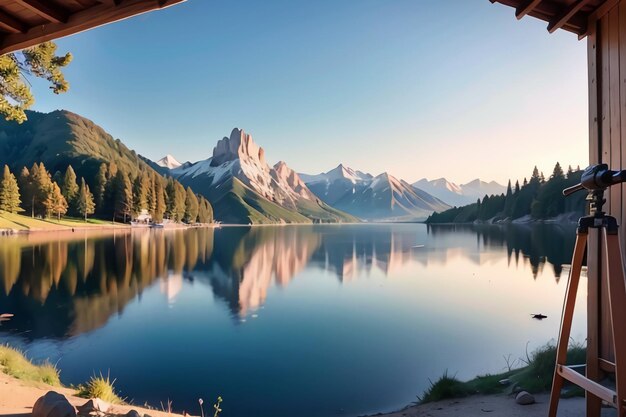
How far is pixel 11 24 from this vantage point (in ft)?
Result: 17.7

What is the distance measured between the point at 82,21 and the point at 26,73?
1190cm

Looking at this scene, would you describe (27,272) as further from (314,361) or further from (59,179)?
(59,179)

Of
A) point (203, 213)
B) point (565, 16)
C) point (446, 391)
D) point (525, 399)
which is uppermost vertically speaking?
point (565, 16)

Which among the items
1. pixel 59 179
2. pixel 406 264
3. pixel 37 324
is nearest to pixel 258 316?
pixel 37 324

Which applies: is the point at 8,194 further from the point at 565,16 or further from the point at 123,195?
the point at 565,16

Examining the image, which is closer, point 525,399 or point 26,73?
point 525,399

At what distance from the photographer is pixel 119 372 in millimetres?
12781

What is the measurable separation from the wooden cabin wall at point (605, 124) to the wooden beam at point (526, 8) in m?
1.20

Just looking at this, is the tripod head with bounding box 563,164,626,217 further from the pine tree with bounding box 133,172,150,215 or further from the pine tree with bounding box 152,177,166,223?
the pine tree with bounding box 152,177,166,223

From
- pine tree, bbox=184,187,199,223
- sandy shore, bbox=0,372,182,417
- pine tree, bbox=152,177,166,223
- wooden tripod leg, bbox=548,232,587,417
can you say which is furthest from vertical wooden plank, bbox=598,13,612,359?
pine tree, bbox=184,187,199,223

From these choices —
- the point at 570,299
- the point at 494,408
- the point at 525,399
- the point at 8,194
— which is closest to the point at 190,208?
the point at 8,194

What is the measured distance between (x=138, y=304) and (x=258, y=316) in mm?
7882

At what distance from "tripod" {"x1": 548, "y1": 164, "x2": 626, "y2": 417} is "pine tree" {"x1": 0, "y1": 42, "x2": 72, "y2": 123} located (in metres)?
15.7

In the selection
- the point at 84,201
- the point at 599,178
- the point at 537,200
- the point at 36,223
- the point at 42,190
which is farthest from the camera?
the point at 537,200
